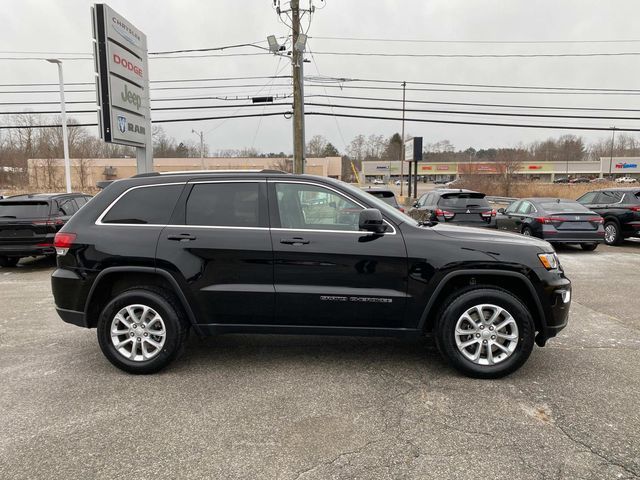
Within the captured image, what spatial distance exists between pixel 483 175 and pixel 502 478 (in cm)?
4364

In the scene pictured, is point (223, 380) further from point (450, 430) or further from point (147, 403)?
point (450, 430)

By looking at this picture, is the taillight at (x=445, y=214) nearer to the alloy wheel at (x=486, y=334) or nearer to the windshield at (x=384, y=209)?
the windshield at (x=384, y=209)

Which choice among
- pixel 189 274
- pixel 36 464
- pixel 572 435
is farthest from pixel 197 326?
pixel 572 435

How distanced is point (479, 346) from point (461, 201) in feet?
27.4

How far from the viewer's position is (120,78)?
38.0ft

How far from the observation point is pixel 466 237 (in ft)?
12.2

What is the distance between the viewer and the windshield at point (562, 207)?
427 inches

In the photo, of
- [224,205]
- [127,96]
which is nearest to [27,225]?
[127,96]

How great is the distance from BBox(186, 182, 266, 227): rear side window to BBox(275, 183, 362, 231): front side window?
0.79 ft

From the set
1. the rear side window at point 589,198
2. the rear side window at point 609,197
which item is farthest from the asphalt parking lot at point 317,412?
the rear side window at point 589,198

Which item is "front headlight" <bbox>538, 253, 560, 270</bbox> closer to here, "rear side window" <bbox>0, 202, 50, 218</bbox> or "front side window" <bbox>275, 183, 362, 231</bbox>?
"front side window" <bbox>275, 183, 362, 231</bbox>

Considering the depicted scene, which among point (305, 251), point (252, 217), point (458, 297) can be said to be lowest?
point (458, 297)

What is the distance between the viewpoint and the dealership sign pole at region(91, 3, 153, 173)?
10930 millimetres

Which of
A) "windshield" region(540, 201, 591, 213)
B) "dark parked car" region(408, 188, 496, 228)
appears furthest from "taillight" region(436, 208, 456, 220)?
"windshield" region(540, 201, 591, 213)
